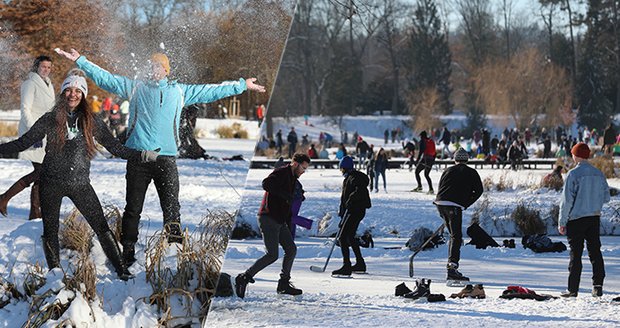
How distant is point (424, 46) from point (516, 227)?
0.71 meters

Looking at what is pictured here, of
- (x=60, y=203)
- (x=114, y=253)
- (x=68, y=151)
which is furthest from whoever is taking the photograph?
(x=114, y=253)

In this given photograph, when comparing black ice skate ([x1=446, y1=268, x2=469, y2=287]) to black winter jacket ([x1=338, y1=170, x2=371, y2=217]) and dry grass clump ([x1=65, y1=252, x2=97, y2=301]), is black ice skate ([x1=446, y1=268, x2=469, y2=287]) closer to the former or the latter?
black winter jacket ([x1=338, y1=170, x2=371, y2=217])

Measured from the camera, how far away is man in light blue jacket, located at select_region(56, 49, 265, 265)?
2500 millimetres

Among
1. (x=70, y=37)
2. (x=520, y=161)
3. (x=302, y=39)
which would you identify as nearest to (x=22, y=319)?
(x=70, y=37)

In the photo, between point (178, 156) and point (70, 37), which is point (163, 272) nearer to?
point (178, 156)

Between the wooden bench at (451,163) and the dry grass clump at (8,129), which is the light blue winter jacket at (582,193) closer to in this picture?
the wooden bench at (451,163)

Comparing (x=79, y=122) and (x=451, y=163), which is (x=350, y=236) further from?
(x=79, y=122)

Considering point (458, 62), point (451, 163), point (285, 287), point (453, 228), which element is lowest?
point (285, 287)

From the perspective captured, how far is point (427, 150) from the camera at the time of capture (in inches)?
128

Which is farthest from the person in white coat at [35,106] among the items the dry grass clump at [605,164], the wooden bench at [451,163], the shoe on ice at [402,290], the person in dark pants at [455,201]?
the dry grass clump at [605,164]

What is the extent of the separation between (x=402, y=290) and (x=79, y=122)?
120cm

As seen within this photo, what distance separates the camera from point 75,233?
277 cm

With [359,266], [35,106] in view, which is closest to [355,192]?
[359,266]

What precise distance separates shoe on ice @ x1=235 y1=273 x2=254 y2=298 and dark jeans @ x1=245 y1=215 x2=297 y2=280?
15 mm
